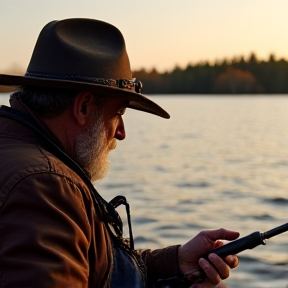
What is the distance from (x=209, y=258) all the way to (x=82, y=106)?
96 centimetres

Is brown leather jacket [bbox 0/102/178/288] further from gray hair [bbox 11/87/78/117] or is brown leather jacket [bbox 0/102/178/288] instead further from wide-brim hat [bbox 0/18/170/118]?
wide-brim hat [bbox 0/18/170/118]

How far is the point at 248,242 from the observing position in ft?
10.6

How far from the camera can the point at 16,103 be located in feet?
9.63

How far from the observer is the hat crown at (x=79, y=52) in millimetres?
2975

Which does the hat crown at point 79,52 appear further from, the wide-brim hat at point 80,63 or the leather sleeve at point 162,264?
the leather sleeve at point 162,264

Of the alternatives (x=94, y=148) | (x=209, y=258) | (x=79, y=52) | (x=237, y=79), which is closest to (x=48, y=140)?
(x=94, y=148)

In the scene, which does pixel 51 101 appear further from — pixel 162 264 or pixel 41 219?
pixel 162 264

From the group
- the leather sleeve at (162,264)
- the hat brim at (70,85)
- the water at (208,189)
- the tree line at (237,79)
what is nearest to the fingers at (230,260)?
the leather sleeve at (162,264)

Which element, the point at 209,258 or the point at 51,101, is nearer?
the point at 51,101

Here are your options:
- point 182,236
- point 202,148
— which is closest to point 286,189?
point 182,236

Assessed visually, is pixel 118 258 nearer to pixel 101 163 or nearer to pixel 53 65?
pixel 101 163

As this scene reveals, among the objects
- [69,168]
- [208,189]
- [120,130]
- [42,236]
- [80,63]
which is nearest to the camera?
[42,236]

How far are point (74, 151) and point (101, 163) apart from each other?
9.7 inches

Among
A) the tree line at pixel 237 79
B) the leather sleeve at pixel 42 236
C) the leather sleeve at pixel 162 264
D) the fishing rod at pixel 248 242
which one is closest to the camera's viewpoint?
the leather sleeve at pixel 42 236
